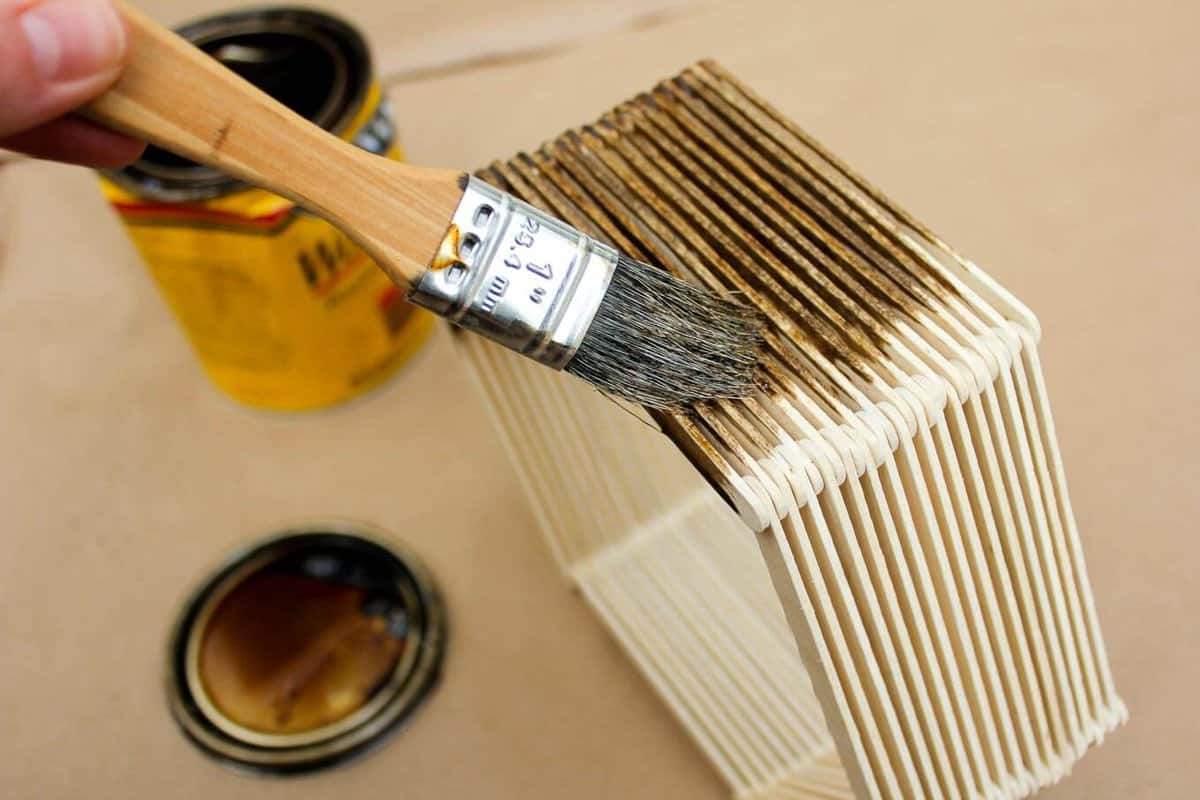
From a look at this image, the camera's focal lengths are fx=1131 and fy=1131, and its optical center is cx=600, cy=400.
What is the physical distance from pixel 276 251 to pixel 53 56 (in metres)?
0.47

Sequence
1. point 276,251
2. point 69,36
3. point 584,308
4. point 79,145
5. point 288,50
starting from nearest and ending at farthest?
point 69,36, point 584,308, point 79,145, point 276,251, point 288,50

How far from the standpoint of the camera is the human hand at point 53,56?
1.65ft

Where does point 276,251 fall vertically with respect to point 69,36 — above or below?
below

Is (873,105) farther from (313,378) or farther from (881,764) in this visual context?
(881,764)

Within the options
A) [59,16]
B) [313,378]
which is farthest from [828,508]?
[313,378]

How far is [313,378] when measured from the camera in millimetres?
1139

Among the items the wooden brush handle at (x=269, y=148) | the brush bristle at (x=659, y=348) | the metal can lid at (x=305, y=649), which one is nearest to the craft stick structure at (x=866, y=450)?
the brush bristle at (x=659, y=348)

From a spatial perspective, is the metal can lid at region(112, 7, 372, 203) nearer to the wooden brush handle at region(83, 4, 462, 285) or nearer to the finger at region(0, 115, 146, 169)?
the finger at region(0, 115, 146, 169)

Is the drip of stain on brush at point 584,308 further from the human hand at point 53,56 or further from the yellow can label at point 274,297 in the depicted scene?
the yellow can label at point 274,297

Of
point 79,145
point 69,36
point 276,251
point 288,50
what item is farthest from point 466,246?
point 288,50

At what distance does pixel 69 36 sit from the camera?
0.50 metres

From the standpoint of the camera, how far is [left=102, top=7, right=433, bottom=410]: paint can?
948mm

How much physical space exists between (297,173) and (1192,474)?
0.79 metres

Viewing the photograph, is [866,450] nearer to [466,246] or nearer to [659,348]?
[659,348]
